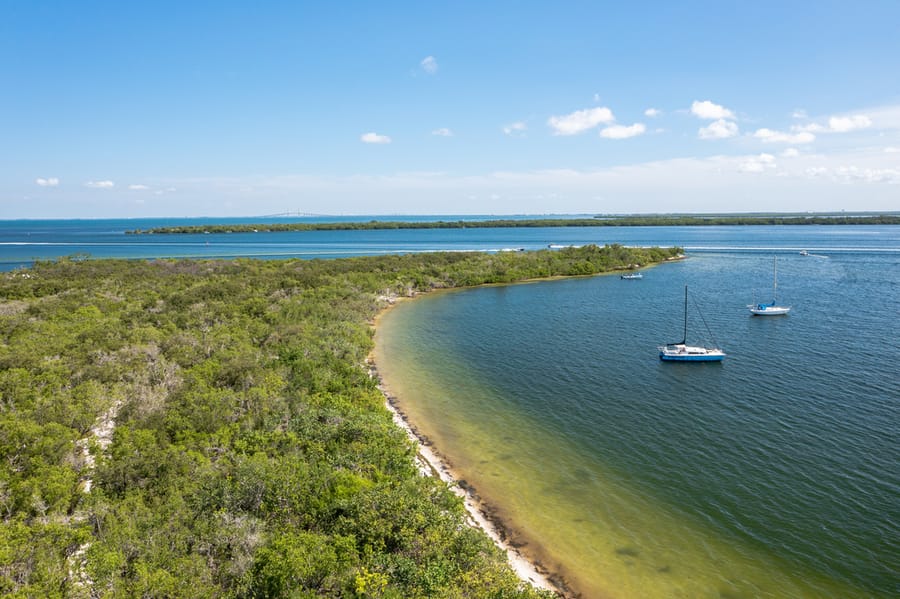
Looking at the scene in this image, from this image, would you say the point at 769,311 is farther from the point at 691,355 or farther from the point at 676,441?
the point at 676,441

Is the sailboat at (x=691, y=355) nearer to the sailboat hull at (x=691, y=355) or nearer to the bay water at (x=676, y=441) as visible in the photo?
the sailboat hull at (x=691, y=355)

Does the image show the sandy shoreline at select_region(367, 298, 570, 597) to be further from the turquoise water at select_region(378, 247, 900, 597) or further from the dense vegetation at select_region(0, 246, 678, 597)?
the dense vegetation at select_region(0, 246, 678, 597)

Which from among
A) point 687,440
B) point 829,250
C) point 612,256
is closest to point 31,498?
point 687,440

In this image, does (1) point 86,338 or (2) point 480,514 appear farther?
(1) point 86,338

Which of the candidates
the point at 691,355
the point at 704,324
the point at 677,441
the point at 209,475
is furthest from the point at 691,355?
the point at 209,475

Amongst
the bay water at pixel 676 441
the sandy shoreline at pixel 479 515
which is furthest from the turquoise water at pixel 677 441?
the sandy shoreline at pixel 479 515

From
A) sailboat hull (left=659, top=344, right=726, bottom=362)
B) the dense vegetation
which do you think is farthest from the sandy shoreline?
sailboat hull (left=659, top=344, right=726, bottom=362)

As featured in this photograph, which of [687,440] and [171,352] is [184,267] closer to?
[171,352]
